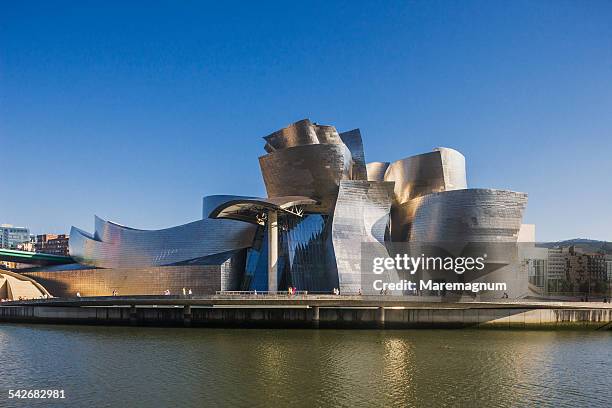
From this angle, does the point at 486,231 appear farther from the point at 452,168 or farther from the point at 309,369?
the point at 309,369

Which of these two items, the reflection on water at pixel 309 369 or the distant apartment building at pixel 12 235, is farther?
the distant apartment building at pixel 12 235

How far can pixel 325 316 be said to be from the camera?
32.8m

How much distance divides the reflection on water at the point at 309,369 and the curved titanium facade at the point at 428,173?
22.5 meters

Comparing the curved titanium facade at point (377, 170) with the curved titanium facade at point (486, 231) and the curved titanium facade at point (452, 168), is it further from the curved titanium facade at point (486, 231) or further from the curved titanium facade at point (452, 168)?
the curved titanium facade at point (486, 231)

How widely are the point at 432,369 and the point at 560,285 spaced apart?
76637 mm

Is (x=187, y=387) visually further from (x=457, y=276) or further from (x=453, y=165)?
(x=453, y=165)

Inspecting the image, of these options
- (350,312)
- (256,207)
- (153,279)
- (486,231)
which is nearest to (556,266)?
(486,231)

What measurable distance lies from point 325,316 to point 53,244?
124m

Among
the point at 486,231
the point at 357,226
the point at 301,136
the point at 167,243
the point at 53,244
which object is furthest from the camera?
the point at 53,244

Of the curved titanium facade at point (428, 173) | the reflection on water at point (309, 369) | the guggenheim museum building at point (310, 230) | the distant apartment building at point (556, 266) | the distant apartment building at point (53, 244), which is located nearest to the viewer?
the reflection on water at point (309, 369)

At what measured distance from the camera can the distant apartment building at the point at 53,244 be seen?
13375 centimetres

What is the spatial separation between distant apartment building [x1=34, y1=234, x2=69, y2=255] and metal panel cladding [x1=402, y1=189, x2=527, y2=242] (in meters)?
116

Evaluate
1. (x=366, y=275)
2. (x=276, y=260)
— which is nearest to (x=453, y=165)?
(x=366, y=275)

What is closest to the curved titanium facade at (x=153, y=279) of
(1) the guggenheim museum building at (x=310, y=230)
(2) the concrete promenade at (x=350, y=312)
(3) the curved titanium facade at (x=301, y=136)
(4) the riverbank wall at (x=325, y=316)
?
(1) the guggenheim museum building at (x=310, y=230)
